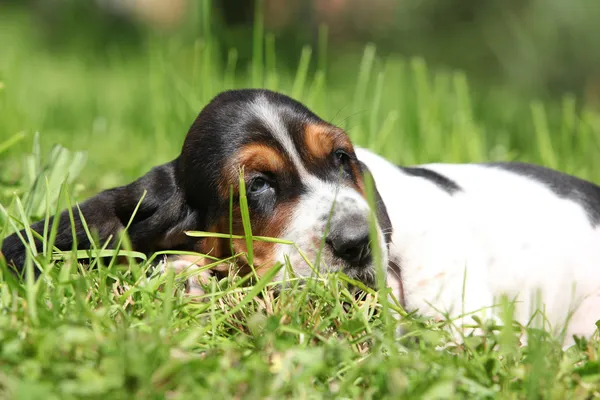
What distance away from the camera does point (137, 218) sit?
3.89m

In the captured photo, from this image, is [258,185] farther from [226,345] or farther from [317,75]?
[317,75]

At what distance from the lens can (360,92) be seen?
6.39 m

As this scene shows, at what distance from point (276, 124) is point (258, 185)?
0.31 meters

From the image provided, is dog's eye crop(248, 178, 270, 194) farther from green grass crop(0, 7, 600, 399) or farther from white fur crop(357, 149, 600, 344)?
white fur crop(357, 149, 600, 344)

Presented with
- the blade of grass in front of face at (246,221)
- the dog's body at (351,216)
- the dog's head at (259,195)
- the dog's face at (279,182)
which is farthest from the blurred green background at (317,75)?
the blade of grass in front of face at (246,221)

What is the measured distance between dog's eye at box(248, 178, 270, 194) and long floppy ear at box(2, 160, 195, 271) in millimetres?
419

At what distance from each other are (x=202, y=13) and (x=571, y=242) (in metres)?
3.26

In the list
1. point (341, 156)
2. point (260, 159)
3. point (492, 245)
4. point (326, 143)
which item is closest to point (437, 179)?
point (492, 245)

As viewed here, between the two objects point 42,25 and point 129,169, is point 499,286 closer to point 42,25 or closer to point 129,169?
point 129,169

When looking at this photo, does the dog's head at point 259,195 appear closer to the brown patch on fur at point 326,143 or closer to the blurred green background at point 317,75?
the brown patch on fur at point 326,143

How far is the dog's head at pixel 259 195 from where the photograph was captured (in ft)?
10.9

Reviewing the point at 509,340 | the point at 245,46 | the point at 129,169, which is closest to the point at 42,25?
the point at 245,46

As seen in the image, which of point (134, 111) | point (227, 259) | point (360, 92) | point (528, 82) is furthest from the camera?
point (528, 82)

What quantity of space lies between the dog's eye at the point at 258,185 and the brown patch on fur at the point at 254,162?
0.05 meters
